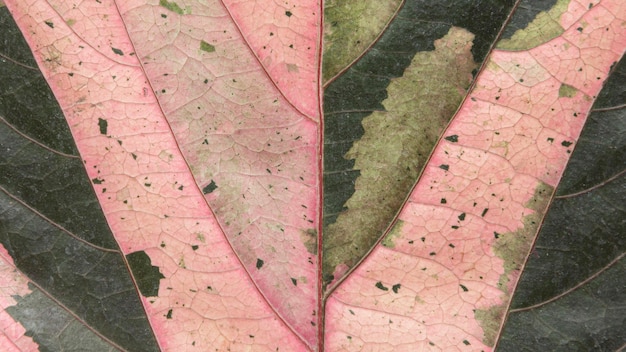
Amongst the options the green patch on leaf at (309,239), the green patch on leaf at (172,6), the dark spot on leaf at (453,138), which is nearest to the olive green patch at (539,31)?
the dark spot on leaf at (453,138)

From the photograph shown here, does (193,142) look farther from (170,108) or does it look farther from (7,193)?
(7,193)

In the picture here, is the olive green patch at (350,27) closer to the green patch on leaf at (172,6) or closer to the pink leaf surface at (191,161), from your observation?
the pink leaf surface at (191,161)

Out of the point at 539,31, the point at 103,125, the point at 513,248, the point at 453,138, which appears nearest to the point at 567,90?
the point at 539,31

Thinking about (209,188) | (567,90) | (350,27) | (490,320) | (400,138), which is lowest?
(490,320)

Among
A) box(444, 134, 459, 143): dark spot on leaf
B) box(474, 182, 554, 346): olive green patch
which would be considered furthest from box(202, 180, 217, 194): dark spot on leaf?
box(474, 182, 554, 346): olive green patch

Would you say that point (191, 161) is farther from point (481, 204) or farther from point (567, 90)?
point (567, 90)

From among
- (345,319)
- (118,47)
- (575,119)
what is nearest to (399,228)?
(345,319)
